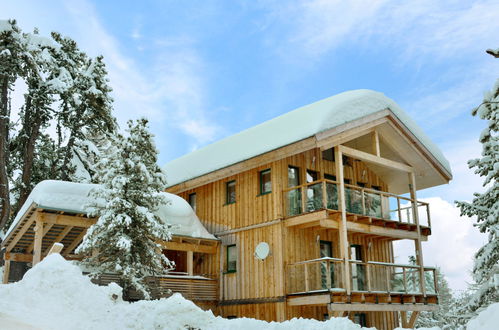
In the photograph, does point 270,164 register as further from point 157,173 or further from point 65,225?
point 65,225

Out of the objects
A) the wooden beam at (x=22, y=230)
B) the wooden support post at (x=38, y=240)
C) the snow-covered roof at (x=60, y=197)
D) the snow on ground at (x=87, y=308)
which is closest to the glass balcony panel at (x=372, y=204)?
the snow-covered roof at (x=60, y=197)

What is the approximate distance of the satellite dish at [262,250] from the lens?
18266mm

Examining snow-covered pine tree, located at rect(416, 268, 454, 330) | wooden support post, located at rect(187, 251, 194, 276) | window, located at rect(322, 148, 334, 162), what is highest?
window, located at rect(322, 148, 334, 162)

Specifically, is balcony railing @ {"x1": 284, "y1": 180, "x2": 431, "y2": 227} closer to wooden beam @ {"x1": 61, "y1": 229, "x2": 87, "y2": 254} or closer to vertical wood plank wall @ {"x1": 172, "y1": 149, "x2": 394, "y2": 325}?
vertical wood plank wall @ {"x1": 172, "y1": 149, "x2": 394, "y2": 325}

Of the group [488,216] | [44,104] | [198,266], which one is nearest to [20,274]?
[44,104]

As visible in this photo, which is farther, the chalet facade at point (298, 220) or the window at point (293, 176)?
the window at point (293, 176)

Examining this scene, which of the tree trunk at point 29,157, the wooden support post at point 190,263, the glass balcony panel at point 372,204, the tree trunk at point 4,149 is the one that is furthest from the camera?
the tree trunk at point 29,157

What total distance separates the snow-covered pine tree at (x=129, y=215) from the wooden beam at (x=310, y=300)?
14.3ft

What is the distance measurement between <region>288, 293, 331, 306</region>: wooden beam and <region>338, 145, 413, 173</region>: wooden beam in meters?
5.08

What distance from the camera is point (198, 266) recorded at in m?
21.3

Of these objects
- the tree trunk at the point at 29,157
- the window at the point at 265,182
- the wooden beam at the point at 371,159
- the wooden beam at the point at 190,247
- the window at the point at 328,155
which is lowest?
the wooden beam at the point at 190,247

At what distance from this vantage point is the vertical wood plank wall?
58.8ft

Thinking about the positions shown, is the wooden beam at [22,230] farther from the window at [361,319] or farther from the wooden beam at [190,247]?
the window at [361,319]

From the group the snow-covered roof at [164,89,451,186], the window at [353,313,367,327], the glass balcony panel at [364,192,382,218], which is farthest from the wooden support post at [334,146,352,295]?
the window at [353,313,367,327]
